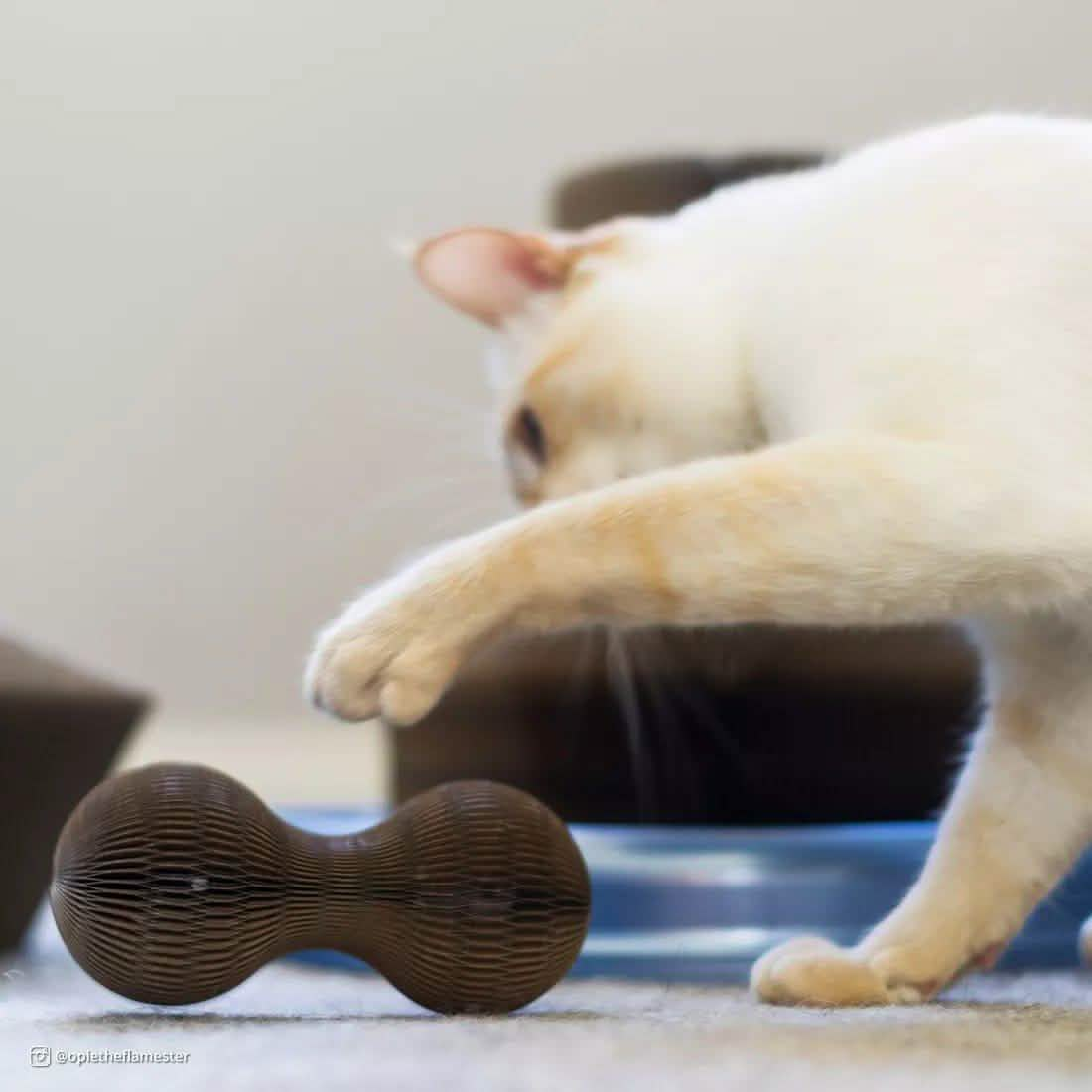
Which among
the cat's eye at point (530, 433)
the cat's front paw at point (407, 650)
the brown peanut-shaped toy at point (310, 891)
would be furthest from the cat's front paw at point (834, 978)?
the cat's eye at point (530, 433)

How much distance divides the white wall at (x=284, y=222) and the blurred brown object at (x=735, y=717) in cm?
7

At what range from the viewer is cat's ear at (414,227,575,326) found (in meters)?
1.15

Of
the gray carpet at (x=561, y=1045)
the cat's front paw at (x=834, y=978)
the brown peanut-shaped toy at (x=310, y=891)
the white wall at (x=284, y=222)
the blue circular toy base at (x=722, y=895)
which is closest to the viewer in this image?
the gray carpet at (x=561, y=1045)

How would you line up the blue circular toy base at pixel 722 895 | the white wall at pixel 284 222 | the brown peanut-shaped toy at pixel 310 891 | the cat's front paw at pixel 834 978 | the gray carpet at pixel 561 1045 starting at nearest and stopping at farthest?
the gray carpet at pixel 561 1045
the brown peanut-shaped toy at pixel 310 891
the cat's front paw at pixel 834 978
the blue circular toy base at pixel 722 895
the white wall at pixel 284 222

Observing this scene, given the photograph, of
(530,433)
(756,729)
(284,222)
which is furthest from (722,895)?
(284,222)

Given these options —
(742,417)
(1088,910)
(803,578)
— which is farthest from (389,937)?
(1088,910)

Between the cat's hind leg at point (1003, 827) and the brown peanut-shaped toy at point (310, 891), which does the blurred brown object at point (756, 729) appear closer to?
the cat's hind leg at point (1003, 827)

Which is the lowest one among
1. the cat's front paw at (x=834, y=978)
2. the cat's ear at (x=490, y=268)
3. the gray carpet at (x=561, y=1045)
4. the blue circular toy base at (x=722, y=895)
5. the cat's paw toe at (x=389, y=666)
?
the blue circular toy base at (x=722, y=895)

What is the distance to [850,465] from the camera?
2.49ft

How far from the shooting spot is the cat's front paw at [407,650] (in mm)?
754

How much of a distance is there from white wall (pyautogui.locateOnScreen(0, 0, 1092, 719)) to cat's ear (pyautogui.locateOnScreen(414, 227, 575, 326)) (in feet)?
0.87

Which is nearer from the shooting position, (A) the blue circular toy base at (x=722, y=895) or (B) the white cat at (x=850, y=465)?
(B) the white cat at (x=850, y=465)

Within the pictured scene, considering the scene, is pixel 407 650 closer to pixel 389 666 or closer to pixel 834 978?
pixel 389 666

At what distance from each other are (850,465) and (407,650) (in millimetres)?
249
